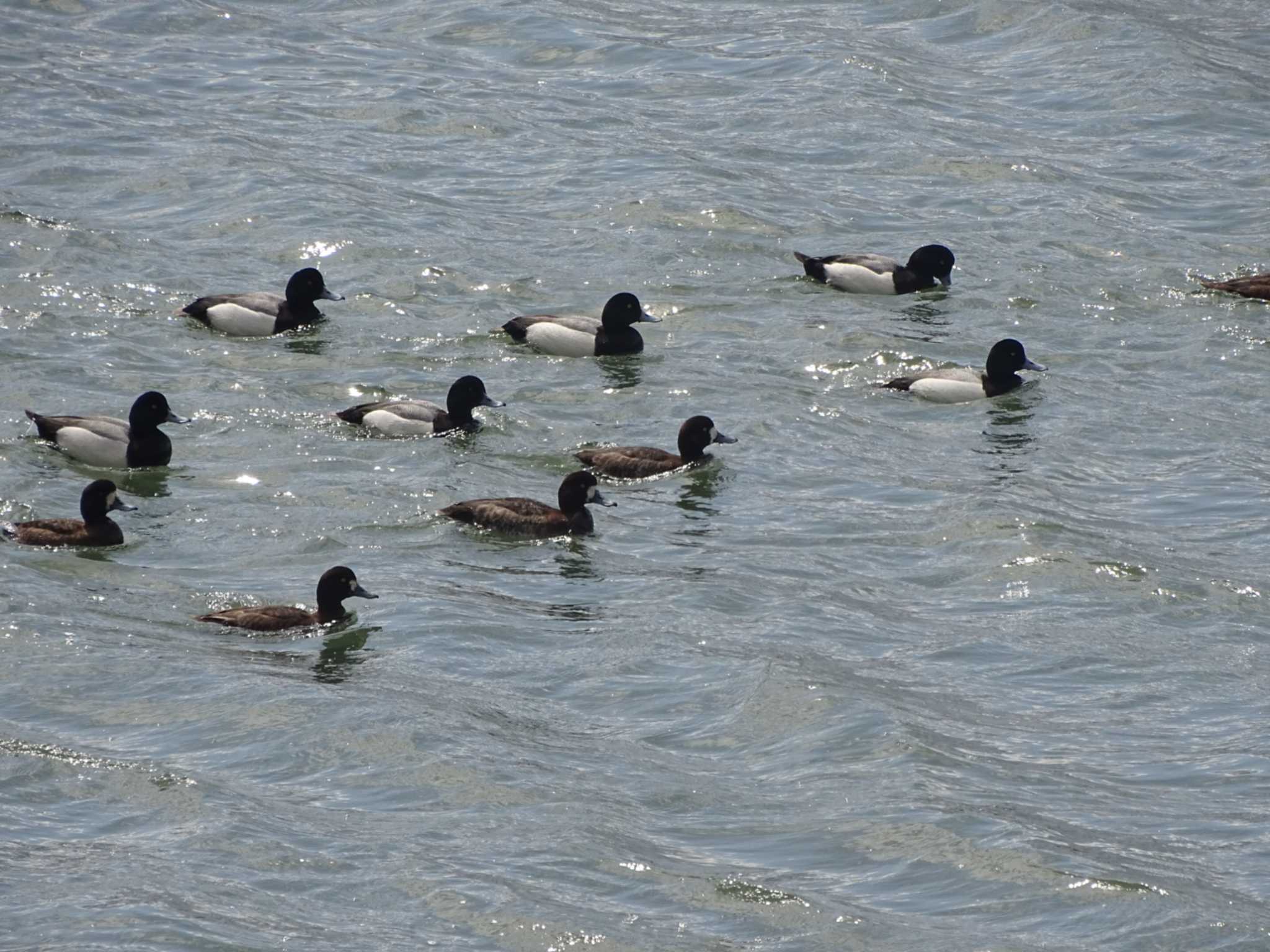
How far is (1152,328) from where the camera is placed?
22.6 meters

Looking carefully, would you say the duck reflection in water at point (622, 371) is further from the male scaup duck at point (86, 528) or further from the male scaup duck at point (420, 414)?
the male scaup duck at point (86, 528)

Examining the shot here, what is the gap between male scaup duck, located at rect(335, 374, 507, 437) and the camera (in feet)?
62.1

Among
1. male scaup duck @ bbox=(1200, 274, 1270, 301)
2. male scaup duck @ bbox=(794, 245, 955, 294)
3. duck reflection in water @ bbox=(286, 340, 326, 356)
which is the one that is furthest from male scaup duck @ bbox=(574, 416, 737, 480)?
male scaup duck @ bbox=(1200, 274, 1270, 301)

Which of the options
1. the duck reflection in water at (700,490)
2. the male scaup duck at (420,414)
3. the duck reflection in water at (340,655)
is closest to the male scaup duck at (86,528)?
the duck reflection in water at (340,655)

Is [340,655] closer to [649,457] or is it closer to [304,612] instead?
[304,612]

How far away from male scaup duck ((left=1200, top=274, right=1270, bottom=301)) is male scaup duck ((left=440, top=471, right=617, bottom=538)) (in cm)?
986

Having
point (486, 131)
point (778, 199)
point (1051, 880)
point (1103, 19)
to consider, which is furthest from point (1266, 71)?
point (1051, 880)

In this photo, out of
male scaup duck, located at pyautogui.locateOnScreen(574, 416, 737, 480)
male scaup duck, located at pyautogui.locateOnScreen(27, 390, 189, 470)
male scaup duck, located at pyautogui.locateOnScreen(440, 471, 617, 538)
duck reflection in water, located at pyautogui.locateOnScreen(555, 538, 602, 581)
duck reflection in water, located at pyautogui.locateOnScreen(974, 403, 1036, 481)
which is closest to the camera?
duck reflection in water, located at pyautogui.locateOnScreen(555, 538, 602, 581)

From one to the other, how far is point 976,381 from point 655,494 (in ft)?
15.0

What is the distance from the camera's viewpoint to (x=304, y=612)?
14.5 m

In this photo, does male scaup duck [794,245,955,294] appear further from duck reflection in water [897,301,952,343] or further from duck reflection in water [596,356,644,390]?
duck reflection in water [596,356,644,390]

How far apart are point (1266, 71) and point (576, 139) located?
10.9m

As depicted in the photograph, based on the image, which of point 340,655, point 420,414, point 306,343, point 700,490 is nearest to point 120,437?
point 420,414

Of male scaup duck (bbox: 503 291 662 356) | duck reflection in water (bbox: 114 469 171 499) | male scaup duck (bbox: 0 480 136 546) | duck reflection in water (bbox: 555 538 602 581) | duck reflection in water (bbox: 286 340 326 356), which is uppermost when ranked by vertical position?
male scaup duck (bbox: 503 291 662 356)
